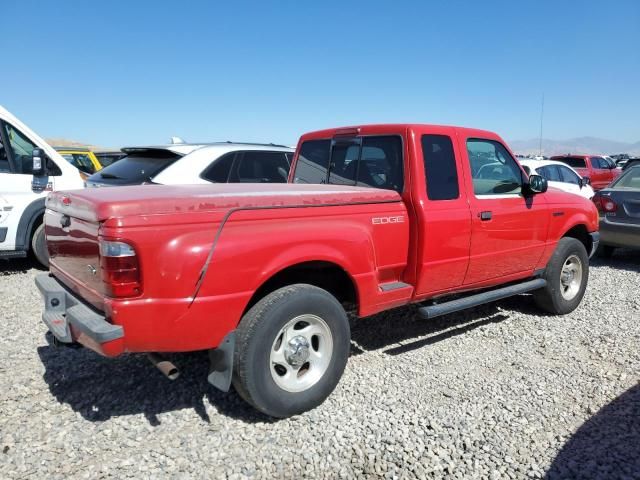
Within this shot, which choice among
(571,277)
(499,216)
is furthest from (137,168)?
(571,277)

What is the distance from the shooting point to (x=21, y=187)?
260 inches

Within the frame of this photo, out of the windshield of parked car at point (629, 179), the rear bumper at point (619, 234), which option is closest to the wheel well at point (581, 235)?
the rear bumper at point (619, 234)

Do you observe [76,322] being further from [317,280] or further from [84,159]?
[84,159]

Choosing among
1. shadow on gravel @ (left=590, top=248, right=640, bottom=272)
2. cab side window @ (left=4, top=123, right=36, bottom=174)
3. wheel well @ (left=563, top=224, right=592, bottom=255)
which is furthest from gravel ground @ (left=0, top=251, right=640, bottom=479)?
shadow on gravel @ (left=590, top=248, right=640, bottom=272)

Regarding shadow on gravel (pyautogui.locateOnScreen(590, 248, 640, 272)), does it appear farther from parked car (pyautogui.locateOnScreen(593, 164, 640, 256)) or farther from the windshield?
the windshield

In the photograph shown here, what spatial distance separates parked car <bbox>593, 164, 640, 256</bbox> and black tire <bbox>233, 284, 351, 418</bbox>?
20.6 ft

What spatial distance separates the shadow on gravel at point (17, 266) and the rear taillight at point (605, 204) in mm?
8714

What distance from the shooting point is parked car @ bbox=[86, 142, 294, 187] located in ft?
18.9

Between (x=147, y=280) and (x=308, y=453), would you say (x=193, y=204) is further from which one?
(x=308, y=453)

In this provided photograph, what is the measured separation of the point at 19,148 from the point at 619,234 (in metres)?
8.91

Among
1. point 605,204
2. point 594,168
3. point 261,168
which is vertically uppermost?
point 261,168

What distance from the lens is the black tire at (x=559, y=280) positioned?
5098mm

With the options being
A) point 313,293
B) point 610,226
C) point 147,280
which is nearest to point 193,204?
point 147,280

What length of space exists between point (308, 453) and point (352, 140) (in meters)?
2.57
